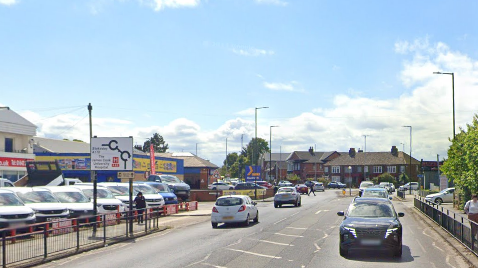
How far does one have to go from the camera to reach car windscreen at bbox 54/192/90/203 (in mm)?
25172

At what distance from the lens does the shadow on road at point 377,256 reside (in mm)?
14656

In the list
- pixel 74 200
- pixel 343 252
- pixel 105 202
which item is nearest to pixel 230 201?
pixel 105 202

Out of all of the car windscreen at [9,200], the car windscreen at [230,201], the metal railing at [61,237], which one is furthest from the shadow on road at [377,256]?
the car windscreen at [9,200]

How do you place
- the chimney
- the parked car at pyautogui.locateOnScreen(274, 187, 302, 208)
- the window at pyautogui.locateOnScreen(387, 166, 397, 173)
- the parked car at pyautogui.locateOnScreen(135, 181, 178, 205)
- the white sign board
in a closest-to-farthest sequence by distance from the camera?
the white sign board < the parked car at pyautogui.locateOnScreen(135, 181, 178, 205) < the parked car at pyautogui.locateOnScreen(274, 187, 302, 208) < the window at pyautogui.locateOnScreen(387, 166, 397, 173) < the chimney

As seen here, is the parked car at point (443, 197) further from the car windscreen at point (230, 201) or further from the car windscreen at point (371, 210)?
the car windscreen at point (371, 210)

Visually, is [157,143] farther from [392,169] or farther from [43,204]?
[43,204]

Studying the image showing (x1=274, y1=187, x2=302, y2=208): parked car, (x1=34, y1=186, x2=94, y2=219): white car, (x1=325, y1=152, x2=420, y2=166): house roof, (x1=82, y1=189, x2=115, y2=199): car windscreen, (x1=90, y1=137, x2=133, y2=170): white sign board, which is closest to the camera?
(x1=90, y1=137, x2=133, y2=170): white sign board

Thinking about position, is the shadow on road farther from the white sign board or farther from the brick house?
the brick house

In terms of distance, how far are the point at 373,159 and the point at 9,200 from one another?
112155mm

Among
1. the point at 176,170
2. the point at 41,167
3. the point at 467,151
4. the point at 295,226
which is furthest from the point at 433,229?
the point at 176,170

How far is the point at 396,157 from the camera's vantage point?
12431 cm

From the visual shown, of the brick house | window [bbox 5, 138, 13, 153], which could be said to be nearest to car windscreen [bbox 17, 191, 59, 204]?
window [bbox 5, 138, 13, 153]

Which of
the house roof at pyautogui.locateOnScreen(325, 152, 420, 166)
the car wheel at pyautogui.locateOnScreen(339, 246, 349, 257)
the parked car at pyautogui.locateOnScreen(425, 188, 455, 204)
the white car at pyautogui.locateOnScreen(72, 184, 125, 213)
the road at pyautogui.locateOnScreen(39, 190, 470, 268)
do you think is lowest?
the parked car at pyautogui.locateOnScreen(425, 188, 455, 204)

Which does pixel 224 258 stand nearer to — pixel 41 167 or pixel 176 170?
pixel 41 167
